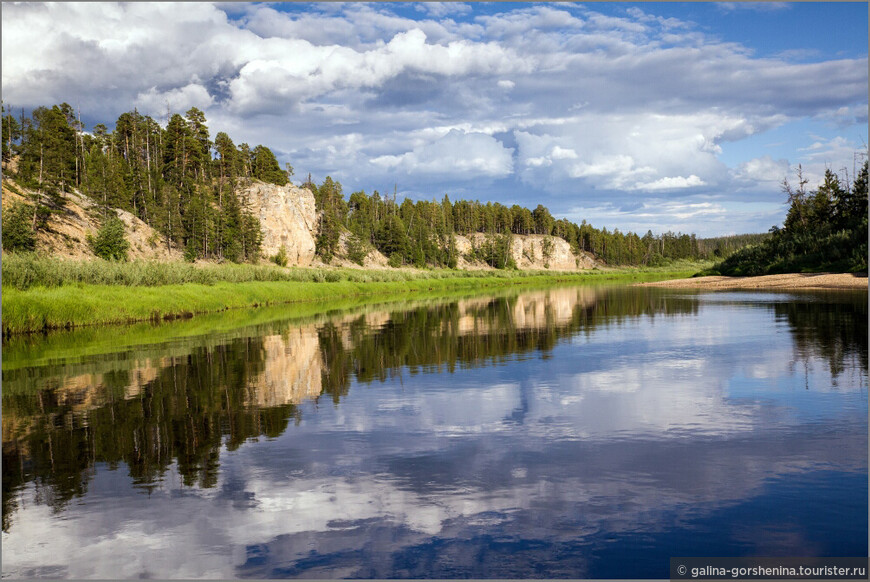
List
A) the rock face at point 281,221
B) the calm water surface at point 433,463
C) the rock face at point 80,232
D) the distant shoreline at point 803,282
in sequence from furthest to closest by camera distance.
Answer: the rock face at point 281,221, the rock face at point 80,232, the distant shoreline at point 803,282, the calm water surface at point 433,463

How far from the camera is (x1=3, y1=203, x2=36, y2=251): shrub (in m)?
48.6

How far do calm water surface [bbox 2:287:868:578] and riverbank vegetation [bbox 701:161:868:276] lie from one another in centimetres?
5646

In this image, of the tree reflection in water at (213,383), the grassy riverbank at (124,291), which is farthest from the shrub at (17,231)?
the tree reflection in water at (213,383)

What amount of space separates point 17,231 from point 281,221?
57012mm

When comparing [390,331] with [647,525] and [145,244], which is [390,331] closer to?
[647,525]

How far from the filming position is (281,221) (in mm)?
105562

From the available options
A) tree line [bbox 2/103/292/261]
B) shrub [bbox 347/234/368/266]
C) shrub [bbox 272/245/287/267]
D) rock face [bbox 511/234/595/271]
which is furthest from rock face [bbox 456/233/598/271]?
shrub [bbox 272/245/287/267]

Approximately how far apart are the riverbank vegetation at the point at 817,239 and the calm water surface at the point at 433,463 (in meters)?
56.5

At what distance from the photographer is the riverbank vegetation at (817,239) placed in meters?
67.4

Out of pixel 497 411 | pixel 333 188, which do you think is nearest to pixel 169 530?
pixel 497 411

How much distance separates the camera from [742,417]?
11.6 meters

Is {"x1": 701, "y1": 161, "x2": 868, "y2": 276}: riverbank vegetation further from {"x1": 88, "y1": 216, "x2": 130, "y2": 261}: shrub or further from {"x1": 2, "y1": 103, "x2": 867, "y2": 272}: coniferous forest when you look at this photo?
{"x1": 88, "y1": 216, "x2": 130, "y2": 261}: shrub

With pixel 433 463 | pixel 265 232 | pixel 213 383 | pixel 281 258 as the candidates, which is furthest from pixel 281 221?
pixel 433 463

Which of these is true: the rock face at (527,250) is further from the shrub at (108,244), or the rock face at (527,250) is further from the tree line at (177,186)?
the shrub at (108,244)
